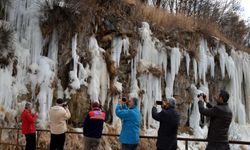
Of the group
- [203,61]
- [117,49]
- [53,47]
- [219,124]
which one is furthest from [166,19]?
[219,124]

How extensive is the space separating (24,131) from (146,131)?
7.38 m

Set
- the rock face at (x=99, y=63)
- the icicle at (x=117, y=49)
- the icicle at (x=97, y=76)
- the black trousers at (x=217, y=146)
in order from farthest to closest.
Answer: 1. the icicle at (x=117, y=49)
2. the icicle at (x=97, y=76)
3. the rock face at (x=99, y=63)
4. the black trousers at (x=217, y=146)

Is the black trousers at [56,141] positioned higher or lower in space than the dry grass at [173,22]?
lower

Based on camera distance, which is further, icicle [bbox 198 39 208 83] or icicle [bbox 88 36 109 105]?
icicle [bbox 198 39 208 83]

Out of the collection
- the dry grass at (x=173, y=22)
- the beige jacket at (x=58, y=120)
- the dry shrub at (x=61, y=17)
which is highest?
the dry grass at (x=173, y=22)

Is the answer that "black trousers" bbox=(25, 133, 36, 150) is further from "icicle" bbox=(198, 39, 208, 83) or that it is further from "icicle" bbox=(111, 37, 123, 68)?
"icicle" bbox=(198, 39, 208, 83)

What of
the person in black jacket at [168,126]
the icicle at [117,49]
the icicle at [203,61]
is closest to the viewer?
the person in black jacket at [168,126]

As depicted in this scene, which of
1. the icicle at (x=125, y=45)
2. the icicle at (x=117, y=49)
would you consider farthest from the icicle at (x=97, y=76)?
the icicle at (x=125, y=45)

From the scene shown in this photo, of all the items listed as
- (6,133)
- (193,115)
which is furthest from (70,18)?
(193,115)

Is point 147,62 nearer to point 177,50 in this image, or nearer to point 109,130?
point 177,50

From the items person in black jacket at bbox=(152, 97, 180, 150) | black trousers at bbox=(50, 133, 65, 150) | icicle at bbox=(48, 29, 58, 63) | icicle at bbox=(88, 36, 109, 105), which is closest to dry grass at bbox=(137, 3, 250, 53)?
icicle at bbox=(88, 36, 109, 105)

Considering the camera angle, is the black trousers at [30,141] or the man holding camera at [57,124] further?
the black trousers at [30,141]

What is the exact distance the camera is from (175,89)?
1828cm

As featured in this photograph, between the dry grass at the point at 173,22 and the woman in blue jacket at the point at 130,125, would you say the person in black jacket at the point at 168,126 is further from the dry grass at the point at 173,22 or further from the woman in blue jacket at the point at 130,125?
the dry grass at the point at 173,22
